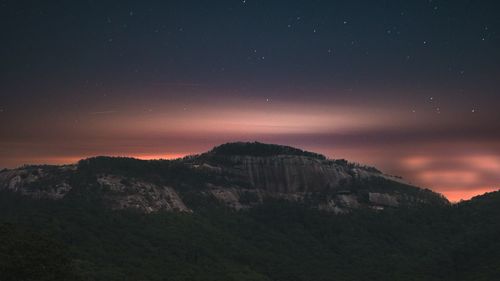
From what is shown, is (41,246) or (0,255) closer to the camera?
(0,255)

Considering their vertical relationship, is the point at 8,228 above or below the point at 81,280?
above

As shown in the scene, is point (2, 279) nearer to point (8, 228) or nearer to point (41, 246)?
point (41, 246)

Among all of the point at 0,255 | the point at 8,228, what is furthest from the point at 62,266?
the point at 8,228

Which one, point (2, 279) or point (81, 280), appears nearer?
point (2, 279)

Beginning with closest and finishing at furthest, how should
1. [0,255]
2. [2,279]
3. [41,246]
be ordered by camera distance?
[2,279]
[0,255]
[41,246]

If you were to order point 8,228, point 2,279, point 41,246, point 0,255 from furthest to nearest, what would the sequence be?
point 8,228 → point 41,246 → point 0,255 → point 2,279

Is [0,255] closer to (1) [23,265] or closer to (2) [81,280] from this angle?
(1) [23,265]

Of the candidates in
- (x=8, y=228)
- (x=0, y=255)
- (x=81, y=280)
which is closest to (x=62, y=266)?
(x=81, y=280)

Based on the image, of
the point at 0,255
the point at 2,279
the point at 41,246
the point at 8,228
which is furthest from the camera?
the point at 8,228

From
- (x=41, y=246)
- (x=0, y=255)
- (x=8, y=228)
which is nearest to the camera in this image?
(x=0, y=255)
